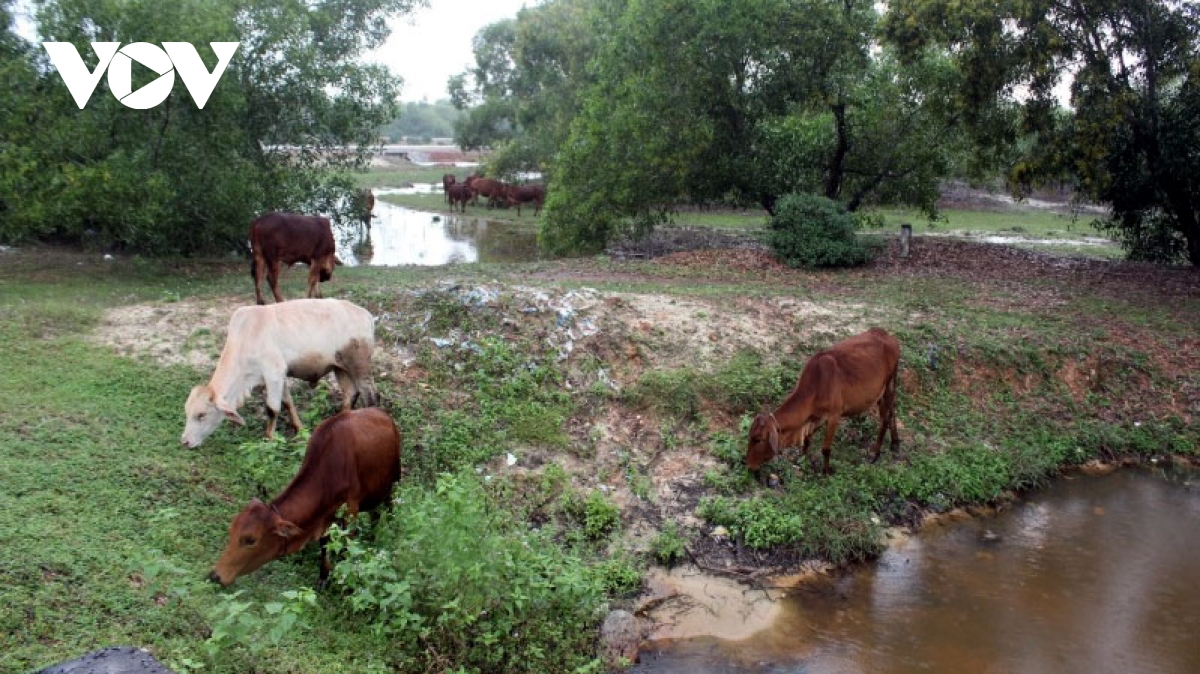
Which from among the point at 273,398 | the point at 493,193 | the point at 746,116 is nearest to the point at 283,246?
the point at 273,398

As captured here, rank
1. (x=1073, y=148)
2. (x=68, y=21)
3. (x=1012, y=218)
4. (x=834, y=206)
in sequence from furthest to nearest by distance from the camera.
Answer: (x=1012, y=218), (x=834, y=206), (x=1073, y=148), (x=68, y=21)

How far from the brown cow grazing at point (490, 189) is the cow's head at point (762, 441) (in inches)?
1020

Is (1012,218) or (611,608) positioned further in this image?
(1012,218)

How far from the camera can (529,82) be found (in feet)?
112

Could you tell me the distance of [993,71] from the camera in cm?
1541

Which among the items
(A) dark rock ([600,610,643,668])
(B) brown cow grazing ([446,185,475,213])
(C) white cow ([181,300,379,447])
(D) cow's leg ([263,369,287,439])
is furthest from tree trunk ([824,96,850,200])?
(B) brown cow grazing ([446,185,475,213])

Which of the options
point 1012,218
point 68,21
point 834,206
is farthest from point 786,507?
point 1012,218

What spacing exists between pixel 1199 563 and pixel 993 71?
989 centimetres

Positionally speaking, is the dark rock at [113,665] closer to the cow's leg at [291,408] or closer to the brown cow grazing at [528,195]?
the cow's leg at [291,408]

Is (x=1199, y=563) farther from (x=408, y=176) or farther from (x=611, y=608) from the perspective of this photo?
(x=408, y=176)

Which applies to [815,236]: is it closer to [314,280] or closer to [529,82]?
[314,280]

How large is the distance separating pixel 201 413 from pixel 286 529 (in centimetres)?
206

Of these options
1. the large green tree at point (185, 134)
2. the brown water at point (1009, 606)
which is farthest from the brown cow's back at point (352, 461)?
the large green tree at point (185, 134)

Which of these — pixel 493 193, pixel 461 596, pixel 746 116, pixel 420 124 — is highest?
pixel 420 124
